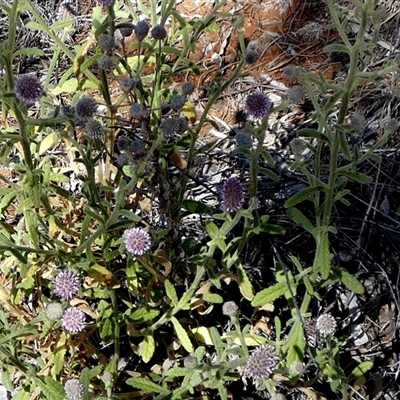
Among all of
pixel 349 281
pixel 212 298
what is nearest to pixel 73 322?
pixel 212 298

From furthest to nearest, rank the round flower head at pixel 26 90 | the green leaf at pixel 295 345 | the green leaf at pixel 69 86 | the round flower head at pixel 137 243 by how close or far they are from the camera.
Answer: the green leaf at pixel 69 86 → the green leaf at pixel 295 345 → the round flower head at pixel 137 243 → the round flower head at pixel 26 90

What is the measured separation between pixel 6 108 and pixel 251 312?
103cm

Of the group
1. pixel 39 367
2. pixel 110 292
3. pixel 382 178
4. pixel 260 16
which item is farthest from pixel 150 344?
pixel 260 16

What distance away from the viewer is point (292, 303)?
6.59ft

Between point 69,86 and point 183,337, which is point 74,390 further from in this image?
point 69,86

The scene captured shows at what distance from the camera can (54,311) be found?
1.75 m

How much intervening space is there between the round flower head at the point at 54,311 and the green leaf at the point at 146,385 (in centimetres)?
28

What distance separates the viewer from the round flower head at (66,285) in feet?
5.83

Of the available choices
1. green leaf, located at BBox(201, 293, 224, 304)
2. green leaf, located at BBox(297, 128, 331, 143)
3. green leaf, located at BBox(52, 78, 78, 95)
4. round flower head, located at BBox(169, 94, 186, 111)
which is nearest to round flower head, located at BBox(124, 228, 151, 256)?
green leaf, located at BBox(201, 293, 224, 304)

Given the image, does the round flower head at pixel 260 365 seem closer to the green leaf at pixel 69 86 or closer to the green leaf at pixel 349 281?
the green leaf at pixel 349 281

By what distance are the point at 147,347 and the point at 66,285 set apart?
1.20 ft

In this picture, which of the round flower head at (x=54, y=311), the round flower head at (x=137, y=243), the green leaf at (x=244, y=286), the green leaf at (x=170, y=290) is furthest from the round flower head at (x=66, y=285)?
the green leaf at (x=244, y=286)

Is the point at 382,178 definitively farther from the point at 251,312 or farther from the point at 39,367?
the point at 39,367

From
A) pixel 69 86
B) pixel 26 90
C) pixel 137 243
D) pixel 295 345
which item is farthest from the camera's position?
pixel 69 86
